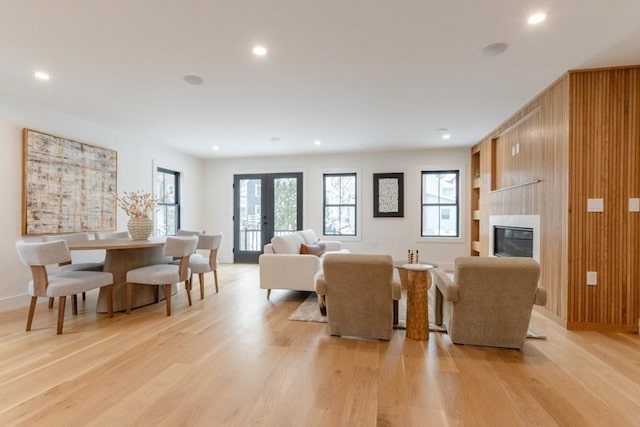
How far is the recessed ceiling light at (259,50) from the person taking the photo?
2570mm

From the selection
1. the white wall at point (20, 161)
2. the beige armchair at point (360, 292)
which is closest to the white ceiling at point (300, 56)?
the white wall at point (20, 161)

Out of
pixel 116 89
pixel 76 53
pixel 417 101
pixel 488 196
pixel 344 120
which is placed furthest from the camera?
pixel 488 196

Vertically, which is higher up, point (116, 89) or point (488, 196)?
point (116, 89)

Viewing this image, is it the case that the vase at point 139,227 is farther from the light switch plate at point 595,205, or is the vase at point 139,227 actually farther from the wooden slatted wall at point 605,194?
the light switch plate at point 595,205

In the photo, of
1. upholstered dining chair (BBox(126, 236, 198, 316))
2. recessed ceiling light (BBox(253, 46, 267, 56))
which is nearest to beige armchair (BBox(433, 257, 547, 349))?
recessed ceiling light (BBox(253, 46, 267, 56))

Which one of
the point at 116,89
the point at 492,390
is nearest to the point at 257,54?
the point at 116,89

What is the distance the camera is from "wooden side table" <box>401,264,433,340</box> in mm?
2760

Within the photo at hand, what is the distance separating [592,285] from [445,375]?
204cm

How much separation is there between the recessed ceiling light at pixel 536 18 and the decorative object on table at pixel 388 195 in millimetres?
4441

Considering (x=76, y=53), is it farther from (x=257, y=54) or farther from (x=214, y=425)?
(x=214, y=425)

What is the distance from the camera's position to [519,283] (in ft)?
7.97

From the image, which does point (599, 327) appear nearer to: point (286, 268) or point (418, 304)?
point (418, 304)

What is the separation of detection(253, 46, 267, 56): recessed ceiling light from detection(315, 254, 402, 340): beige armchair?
1844 millimetres

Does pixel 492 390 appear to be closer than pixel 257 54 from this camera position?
Yes
